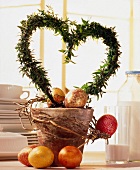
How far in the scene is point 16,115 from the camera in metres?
1.71

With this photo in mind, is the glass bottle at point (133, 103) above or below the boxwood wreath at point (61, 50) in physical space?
below

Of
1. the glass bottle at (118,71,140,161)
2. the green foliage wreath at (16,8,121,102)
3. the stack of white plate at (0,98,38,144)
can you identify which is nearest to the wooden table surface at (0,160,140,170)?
the glass bottle at (118,71,140,161)

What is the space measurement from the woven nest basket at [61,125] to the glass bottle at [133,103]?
19 centimetres

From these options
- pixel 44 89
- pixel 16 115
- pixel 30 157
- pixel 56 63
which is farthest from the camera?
pixel 56 63

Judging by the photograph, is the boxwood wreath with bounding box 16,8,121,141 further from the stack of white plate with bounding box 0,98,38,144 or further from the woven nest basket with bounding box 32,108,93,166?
the stack of white plate with bounding box 0,98,38,144

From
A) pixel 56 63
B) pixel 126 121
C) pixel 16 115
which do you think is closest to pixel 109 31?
pixel 126 121

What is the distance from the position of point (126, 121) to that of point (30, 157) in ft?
1.10

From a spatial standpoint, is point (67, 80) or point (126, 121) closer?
point (126, 121)

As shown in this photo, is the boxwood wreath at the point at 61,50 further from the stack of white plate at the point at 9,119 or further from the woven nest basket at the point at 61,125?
the stack of white plate at the point at 9,119

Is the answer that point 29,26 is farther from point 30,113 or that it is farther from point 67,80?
point 67,80

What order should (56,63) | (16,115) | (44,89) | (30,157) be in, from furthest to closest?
(56,63), (16,115), (44,89), (30,157)

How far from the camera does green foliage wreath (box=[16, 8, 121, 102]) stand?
1.34 meters

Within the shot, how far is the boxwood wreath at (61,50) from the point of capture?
1339 millimetres

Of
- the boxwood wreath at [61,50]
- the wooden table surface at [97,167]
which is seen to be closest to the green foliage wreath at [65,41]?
the boxwood wreath at [61,50]
